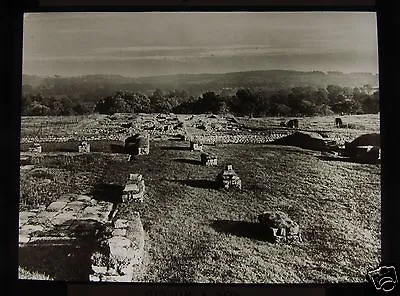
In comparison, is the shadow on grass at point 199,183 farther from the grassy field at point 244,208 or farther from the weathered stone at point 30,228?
the weathered stone at point 30,228

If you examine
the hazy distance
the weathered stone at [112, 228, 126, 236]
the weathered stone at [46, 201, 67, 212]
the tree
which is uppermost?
the hazy distance

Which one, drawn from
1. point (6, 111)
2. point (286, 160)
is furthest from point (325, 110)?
point (6, 111)

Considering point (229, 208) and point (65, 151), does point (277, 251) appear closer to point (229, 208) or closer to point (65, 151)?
point (229, 208)

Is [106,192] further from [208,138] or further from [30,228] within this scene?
[208,138]

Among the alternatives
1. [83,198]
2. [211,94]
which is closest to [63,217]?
[83,198]

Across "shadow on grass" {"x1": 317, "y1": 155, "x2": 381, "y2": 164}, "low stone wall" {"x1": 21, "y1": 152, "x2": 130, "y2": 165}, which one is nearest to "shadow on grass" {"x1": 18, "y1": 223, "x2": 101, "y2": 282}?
"low stone wall" {"x1": 21, "y1": 152, "x2": 130, "y2": 165}

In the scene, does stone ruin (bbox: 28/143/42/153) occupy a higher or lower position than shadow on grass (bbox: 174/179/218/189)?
higher

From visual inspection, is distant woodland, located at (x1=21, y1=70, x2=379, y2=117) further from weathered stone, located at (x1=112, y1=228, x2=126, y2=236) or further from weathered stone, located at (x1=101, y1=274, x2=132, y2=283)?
weathered stone, located at (x1=101, y1=274, x2=132, y2=283)
